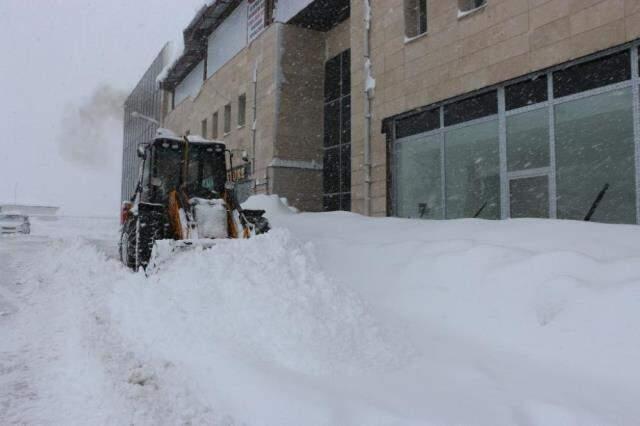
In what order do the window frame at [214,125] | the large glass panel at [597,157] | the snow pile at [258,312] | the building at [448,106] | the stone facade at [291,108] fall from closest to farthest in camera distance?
the snow pile at [258,312] < the large glass panel at [597,157] < the building at [448,106] < the stone facade at [291,108] < the window frame at [214,125]

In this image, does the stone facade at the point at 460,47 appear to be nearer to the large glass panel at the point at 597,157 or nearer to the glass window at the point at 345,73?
the large glass panel at the point at 597,157

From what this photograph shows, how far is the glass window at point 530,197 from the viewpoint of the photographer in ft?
31.3

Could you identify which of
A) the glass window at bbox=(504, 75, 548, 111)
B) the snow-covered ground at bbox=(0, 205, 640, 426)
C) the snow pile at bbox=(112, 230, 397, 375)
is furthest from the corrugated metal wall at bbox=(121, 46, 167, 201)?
the snow-covered ground at bbox=(0, 205, 640, 426)

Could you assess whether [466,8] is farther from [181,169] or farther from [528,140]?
[181,169]

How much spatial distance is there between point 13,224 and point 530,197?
25419 mm

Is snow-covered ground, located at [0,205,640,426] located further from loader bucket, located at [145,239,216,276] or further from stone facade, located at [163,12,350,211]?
stone facade, located at [163,12,350,211]

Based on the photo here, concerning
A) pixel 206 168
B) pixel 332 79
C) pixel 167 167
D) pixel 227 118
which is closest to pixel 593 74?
pixel 206 168

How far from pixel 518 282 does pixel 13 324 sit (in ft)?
18.7

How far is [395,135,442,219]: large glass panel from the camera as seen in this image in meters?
12.0

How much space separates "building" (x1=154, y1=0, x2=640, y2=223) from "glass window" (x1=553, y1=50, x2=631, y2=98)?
2 centimetres

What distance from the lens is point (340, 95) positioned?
1841 cm

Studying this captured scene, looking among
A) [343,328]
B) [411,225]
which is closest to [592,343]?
[343,328]

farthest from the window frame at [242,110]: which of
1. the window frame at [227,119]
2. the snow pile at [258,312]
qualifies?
the snow pile at [258,312]

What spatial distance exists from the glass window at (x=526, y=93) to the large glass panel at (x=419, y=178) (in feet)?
6.91
